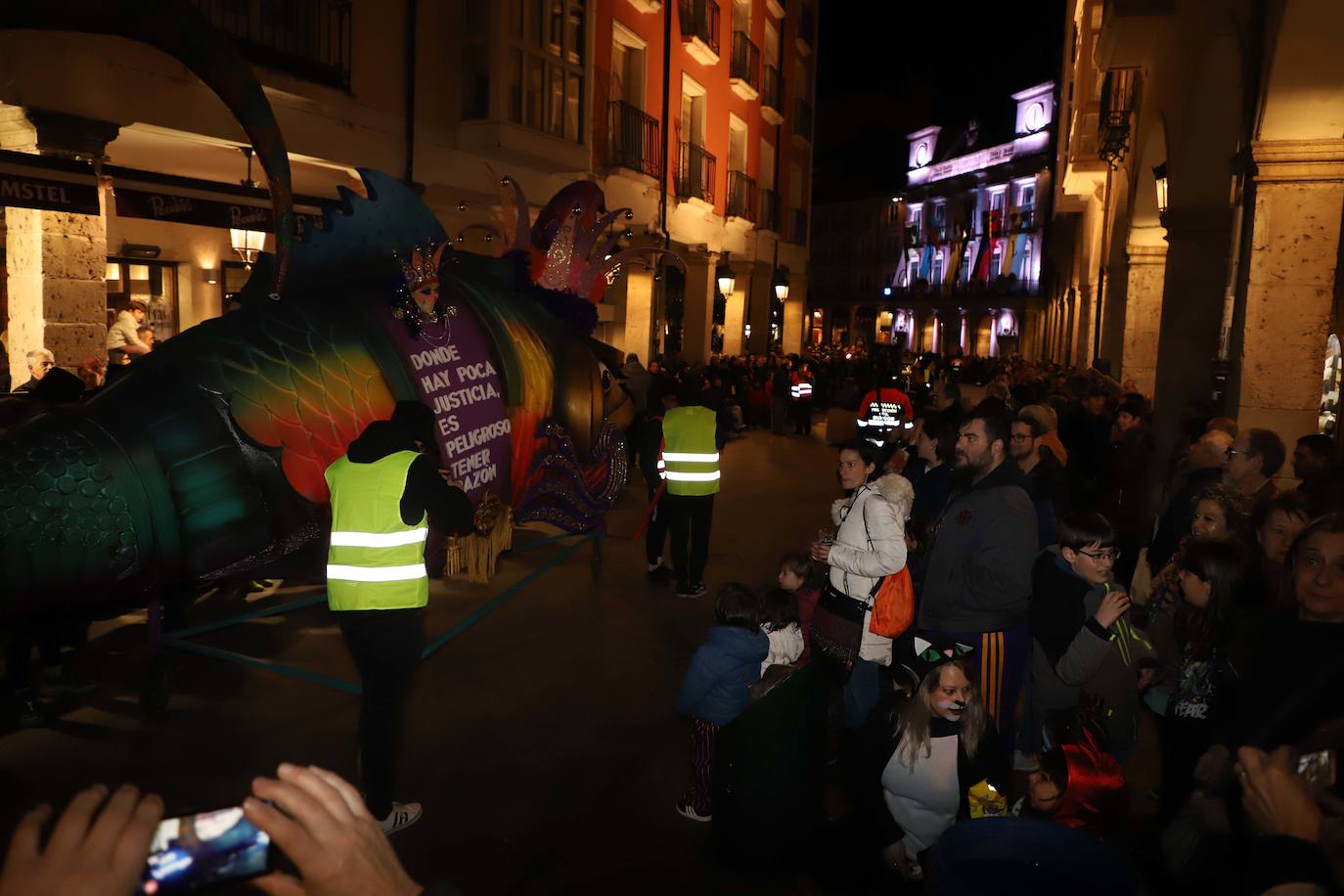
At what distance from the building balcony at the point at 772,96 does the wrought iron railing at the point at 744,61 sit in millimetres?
723

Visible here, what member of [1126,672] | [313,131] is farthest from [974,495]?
[313,131]

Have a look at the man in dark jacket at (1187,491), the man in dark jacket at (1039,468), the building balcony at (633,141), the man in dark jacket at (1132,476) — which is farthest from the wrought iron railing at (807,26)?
the man in dark jacket at (1187,491)

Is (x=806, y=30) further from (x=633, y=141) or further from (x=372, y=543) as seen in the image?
(x=372, y=543)

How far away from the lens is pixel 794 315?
101 feet

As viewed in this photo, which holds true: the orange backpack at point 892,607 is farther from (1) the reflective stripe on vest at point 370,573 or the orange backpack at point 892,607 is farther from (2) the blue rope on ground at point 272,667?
(2) the blue rope on ground at point 272,667

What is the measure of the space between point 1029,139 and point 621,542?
47.6 metres

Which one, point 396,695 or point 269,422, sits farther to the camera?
point 269,422

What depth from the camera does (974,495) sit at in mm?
4539

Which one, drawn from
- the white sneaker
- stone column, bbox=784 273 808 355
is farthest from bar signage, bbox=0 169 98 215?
stone column, bbox=784 273 808 355

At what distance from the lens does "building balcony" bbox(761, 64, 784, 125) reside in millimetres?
24938

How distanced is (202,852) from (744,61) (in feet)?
78.5

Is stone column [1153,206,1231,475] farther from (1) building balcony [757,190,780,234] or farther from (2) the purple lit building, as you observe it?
(2) the purple lit building

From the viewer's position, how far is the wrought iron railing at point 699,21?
19109 millimetres

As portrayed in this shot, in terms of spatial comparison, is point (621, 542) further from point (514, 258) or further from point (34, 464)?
point (34, 464)
